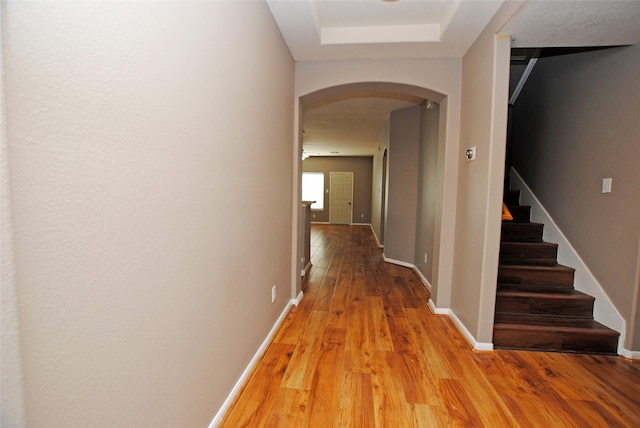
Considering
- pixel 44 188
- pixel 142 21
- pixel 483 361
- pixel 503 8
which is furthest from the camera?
pixel 483 361

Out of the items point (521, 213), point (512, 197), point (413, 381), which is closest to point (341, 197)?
point (512, 197)

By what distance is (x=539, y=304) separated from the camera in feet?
8.21

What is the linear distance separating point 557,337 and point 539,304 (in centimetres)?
31

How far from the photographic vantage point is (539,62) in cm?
341

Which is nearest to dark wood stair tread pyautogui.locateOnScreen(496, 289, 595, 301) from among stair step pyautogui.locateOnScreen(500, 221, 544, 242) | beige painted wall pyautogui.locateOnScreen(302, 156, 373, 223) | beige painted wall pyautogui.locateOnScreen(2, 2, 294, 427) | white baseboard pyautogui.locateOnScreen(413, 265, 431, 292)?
stair step pyautogui.locateOnScreen(500, 221, 544, 242)

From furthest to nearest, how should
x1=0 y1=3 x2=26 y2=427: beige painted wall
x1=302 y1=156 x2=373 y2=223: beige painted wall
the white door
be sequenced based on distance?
the white door < x1=302 y1=156 x2=373 y2=223: beige painted wall < x1=0 y1=3 x2=26 y2=427: beige painted wall

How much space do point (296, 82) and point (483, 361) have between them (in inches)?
118

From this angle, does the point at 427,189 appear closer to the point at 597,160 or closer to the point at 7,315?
the point at 597,160

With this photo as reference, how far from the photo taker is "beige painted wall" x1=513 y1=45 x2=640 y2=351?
83.8 inches

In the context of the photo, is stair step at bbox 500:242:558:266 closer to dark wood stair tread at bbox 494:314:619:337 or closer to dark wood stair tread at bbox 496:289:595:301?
dark wood stair tread at bbox 496:289:595:301

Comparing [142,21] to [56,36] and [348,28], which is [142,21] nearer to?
[56,36]

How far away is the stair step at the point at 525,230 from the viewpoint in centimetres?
309

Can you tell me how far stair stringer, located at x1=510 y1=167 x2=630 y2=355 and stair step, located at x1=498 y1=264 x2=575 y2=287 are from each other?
0.08 m

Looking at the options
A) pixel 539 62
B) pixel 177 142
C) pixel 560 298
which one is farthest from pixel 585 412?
pixel 539 62
